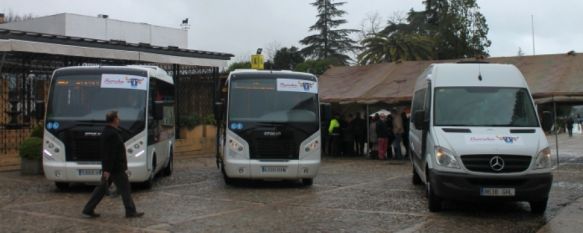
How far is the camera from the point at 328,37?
213ft

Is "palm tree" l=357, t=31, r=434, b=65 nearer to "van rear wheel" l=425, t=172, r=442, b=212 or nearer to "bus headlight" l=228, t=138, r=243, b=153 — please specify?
"bus headlight" l=228, t=138, r=243, b=153

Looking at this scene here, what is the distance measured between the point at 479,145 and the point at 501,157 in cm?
37

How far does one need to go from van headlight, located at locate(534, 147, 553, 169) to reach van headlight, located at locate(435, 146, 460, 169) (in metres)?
1.19

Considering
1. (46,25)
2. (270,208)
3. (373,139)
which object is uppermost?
(46,25)

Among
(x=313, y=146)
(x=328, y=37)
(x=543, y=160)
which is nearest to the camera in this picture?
(x=543, y=160)

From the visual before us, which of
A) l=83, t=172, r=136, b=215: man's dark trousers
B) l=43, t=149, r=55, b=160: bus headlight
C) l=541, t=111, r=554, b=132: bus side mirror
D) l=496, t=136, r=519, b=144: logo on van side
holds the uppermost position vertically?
l=541, t=111, r=554, b=132: bus side mirror

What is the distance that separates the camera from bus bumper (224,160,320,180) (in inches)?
517

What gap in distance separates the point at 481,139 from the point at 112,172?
5.73 m

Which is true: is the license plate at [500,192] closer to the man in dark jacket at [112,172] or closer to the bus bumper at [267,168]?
the bus bumper at [267,168]

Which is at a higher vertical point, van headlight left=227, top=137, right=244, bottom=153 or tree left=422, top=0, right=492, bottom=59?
tree left=422, top=0, right=492, bottom=59

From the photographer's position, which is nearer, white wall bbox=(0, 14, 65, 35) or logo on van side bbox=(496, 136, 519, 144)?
logo on van side bbox=(496, 136, 519, 144)

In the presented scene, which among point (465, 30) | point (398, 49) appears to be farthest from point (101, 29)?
point (465, 30)

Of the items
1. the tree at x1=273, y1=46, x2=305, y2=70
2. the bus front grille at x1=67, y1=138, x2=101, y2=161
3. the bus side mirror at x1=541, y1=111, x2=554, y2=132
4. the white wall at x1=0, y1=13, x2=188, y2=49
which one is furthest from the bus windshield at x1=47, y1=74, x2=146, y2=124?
the tree at x1=273, y1=46, x2=305, y2=70

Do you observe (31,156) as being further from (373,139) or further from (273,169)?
(373,139)
